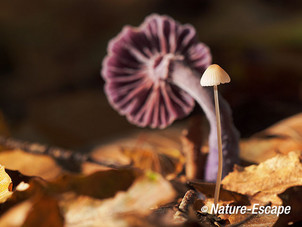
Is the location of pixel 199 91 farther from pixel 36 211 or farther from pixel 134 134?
pixel 134 134

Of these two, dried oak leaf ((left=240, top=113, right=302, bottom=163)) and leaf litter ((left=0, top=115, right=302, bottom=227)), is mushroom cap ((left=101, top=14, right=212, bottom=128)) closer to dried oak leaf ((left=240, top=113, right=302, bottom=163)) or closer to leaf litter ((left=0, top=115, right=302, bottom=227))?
→ dried oak leaf ((left=240, top=113, right=302, bottom=163))

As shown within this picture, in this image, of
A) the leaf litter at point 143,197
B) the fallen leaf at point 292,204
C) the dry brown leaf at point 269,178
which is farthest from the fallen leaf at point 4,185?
the fallen leaf at point 292,204

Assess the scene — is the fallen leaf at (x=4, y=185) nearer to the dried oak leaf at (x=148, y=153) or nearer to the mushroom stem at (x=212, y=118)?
the dried oak leaf at (x=148, y=153)

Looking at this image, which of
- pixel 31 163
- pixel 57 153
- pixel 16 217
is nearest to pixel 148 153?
pixel 57 153

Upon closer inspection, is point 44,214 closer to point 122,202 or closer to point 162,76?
point 122,202

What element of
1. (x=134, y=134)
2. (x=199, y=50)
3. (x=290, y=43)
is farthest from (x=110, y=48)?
(x=290, y=43)

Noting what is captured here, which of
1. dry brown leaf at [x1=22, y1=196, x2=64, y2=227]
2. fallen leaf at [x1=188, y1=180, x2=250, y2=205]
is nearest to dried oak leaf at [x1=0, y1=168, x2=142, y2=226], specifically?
dry brown leaf at [x1=22, y1=196, x2=64, y2=227]
